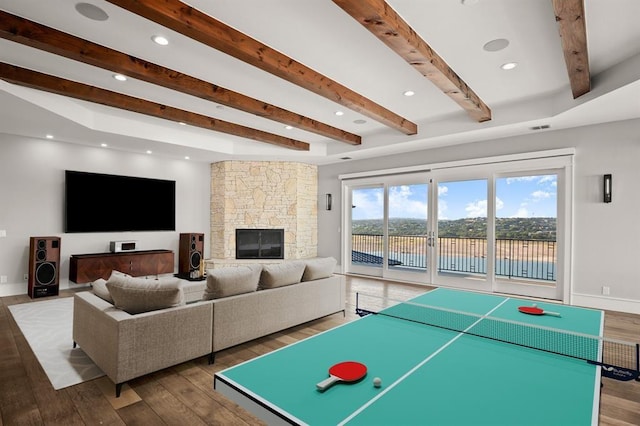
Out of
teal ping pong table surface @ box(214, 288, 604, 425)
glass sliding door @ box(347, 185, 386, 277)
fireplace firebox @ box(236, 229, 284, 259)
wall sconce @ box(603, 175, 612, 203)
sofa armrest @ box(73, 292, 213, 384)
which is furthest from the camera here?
fireplace firebox @ box(236, 229, 284, 259)

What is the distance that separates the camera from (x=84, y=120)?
502 cm

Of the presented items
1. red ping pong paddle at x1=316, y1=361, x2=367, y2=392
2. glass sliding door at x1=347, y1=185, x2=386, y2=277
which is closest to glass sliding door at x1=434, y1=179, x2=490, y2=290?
glass sliding door at x1=347, y1=185, x2=386, y2=277

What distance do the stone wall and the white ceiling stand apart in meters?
1.86

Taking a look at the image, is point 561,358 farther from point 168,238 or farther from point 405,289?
point 168,238

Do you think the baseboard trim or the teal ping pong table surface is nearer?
the teal ping pong table surface

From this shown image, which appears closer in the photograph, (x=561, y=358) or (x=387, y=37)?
(x=561, y=358)

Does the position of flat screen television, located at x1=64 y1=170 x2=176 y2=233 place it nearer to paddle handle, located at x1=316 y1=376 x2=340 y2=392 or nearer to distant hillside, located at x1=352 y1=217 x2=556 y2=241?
distant hillside, located at x1=352 y1=217 x2=556 y2=241

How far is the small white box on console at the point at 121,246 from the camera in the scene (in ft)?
21.3

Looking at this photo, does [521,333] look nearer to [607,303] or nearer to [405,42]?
[405,42]

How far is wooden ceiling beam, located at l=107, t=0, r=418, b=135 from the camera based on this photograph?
2426mm

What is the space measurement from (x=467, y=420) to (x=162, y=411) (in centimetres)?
213

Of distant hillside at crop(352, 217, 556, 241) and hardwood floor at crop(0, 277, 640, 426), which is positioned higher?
distant hillside at crop(352, 217, 556, 241)

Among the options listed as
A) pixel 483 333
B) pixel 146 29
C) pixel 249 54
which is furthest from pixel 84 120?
pixel 483 333

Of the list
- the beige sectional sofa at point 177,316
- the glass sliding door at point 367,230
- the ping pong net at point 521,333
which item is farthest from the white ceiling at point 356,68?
the ping pong net at point 521,333
